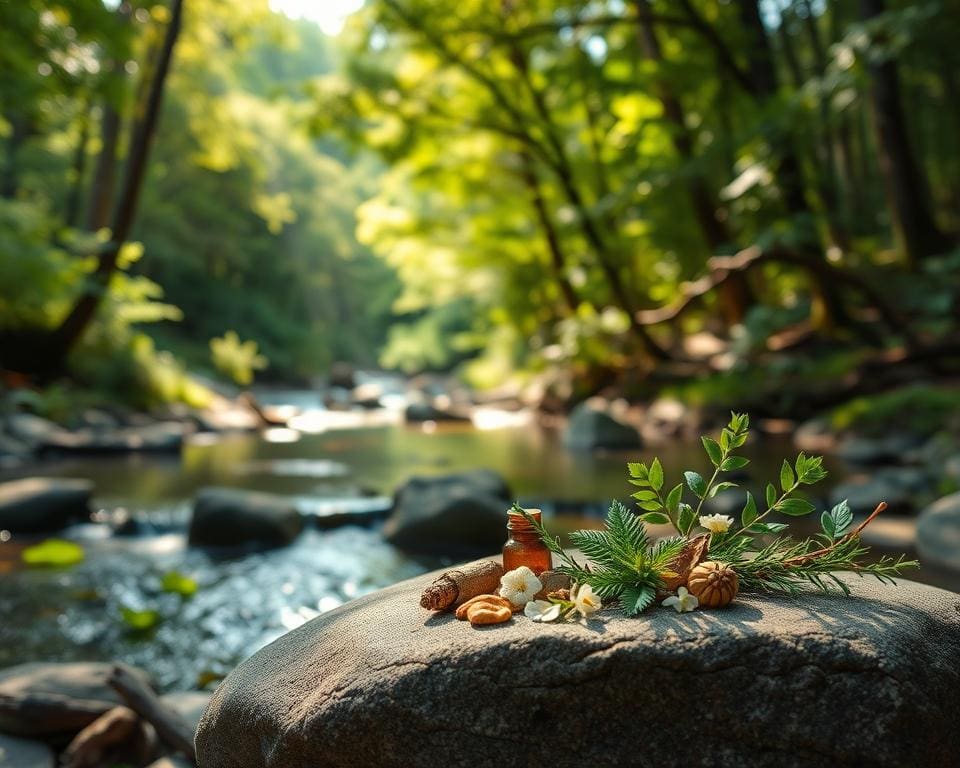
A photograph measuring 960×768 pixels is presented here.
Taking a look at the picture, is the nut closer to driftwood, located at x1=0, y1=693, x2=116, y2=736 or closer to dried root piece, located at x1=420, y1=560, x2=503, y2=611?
dried root piece, located at x1=420, y1=560, x2=503, y2=611

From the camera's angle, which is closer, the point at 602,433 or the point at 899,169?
the point at 899,169

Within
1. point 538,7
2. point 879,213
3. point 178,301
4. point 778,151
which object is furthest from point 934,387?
point 178,301

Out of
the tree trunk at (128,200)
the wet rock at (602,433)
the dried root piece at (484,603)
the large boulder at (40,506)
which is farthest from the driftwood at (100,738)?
the tree trunk at (128,200)

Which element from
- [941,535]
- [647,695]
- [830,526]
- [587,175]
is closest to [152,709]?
[647,695]

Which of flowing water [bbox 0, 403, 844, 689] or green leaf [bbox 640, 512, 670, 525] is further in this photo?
flowing water [bbox 0, 403, 844, 689]

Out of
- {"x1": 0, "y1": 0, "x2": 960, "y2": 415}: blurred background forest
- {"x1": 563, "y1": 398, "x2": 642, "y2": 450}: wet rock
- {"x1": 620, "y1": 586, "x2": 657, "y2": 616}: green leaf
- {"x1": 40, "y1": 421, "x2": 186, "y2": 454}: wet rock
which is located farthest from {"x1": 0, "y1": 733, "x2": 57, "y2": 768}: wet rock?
{"x1": 563, "y1": 398, "x2": 642, "y2": 450}: wet rock

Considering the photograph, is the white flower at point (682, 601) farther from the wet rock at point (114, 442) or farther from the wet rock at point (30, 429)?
the wet rock at point (30, 429)

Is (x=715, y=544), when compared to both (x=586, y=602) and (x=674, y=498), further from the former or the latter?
(x=586, y=602)
